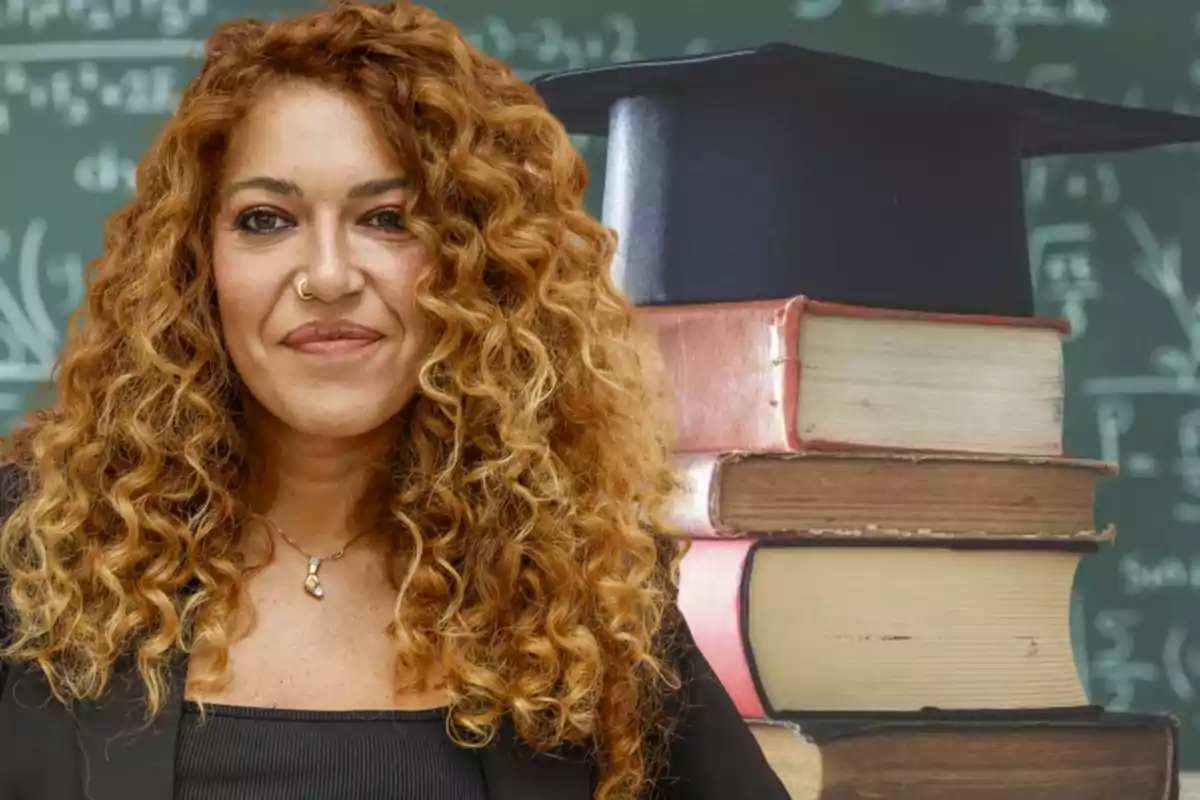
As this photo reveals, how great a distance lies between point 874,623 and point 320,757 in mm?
424

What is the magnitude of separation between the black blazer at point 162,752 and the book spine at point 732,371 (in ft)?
0.56

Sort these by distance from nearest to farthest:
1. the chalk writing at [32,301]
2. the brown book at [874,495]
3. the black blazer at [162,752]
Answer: the black blazer at [162,752] < the brown book at [874,495] < the chalk writing at [32,301]

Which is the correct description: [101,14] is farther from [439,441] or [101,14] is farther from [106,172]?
[439,441]

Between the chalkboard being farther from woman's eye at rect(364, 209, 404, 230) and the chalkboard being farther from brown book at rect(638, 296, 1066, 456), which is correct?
woman's eye at rect(364, 209, 404, 230)

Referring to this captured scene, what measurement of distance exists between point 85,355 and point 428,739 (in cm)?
38

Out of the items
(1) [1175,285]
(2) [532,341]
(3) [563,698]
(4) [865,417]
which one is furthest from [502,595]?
(1) [1175,285]

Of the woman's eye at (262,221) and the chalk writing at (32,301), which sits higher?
the woman's eye at (262,221)

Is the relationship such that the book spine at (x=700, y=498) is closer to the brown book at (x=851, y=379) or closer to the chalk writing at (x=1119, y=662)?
the brown book at (x=851, y=379)

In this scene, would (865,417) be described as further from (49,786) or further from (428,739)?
(49,786)

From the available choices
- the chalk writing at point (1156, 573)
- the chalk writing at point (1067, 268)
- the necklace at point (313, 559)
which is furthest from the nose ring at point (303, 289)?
the chalk writing at point (1156, 573)

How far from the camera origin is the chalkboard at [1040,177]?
3.19 feet

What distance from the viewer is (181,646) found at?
0.83m

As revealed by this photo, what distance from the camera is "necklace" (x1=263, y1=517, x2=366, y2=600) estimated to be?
90cm

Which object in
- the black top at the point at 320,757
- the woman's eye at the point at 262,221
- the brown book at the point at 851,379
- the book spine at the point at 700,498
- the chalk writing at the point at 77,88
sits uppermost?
the chalk writing at the point at 77,88
